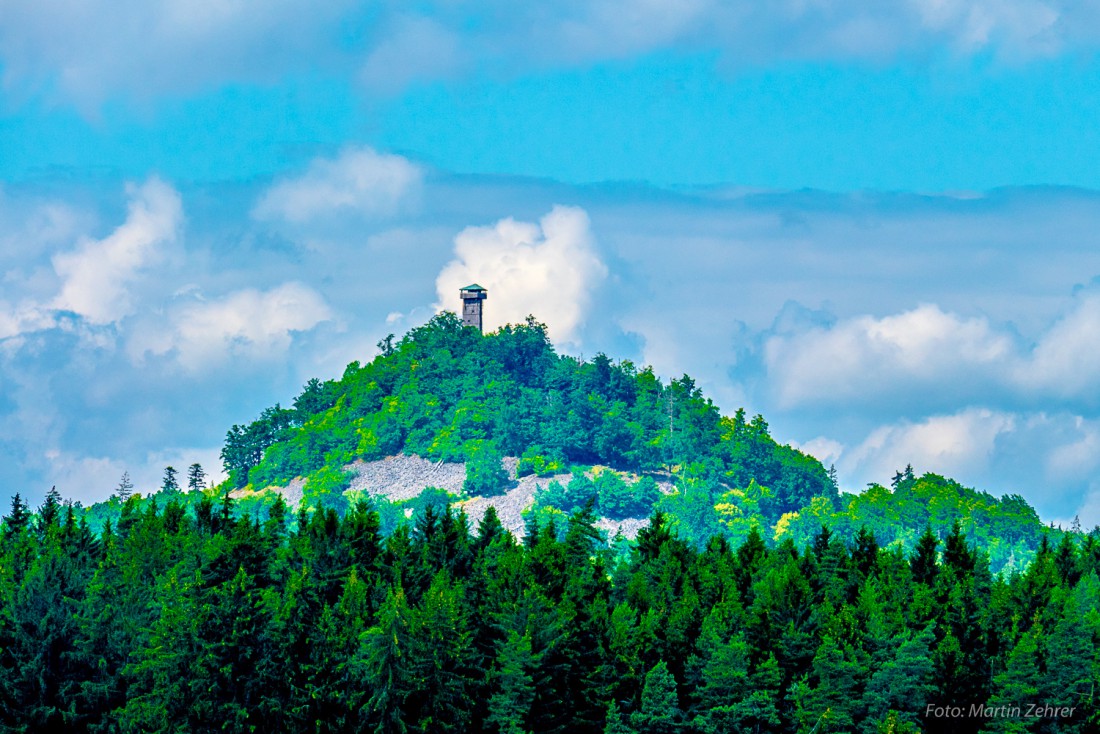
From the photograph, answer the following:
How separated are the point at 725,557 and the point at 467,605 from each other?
81.8 ft

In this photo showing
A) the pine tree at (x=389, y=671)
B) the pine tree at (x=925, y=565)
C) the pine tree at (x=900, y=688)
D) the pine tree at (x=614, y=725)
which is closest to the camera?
the pine tree at (x=389, y=671)

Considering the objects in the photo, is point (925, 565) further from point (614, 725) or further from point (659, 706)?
point (614, 725)

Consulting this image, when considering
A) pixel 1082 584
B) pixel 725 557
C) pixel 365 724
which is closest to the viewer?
pixel 365 724

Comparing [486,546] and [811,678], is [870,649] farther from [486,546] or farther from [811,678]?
[486,546]

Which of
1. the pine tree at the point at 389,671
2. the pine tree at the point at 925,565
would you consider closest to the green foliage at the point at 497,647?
the pine tree at the point at 389,671

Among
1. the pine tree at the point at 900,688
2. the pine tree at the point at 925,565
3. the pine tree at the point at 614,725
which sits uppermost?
the pine tree at the point at 925,565

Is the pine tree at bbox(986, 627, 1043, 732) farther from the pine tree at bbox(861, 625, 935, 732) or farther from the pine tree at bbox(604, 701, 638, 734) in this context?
the pine tree at bbox(604, 701, 638, 734)

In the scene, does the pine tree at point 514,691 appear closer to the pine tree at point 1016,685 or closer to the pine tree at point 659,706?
the pine tree at point 659,706

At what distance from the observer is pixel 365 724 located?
108m

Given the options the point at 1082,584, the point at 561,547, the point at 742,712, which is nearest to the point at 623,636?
the point at 742,712

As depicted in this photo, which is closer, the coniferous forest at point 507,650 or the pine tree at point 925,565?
the coniferous forest at point 507,650

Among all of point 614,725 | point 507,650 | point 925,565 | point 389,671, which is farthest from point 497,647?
point 925,565

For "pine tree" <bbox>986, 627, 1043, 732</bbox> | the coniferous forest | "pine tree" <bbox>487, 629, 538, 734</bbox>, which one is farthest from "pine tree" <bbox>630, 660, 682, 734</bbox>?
"pine tree" <bbox>986, 627, 1043, 732</bbox>

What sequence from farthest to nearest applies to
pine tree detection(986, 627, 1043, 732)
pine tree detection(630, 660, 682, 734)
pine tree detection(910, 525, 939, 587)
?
pine tree detection(910, 525, 939, 587) → pine tree detection(630, 660, 682, 734) → pine tree detection(986, 627, 1043, 732)
